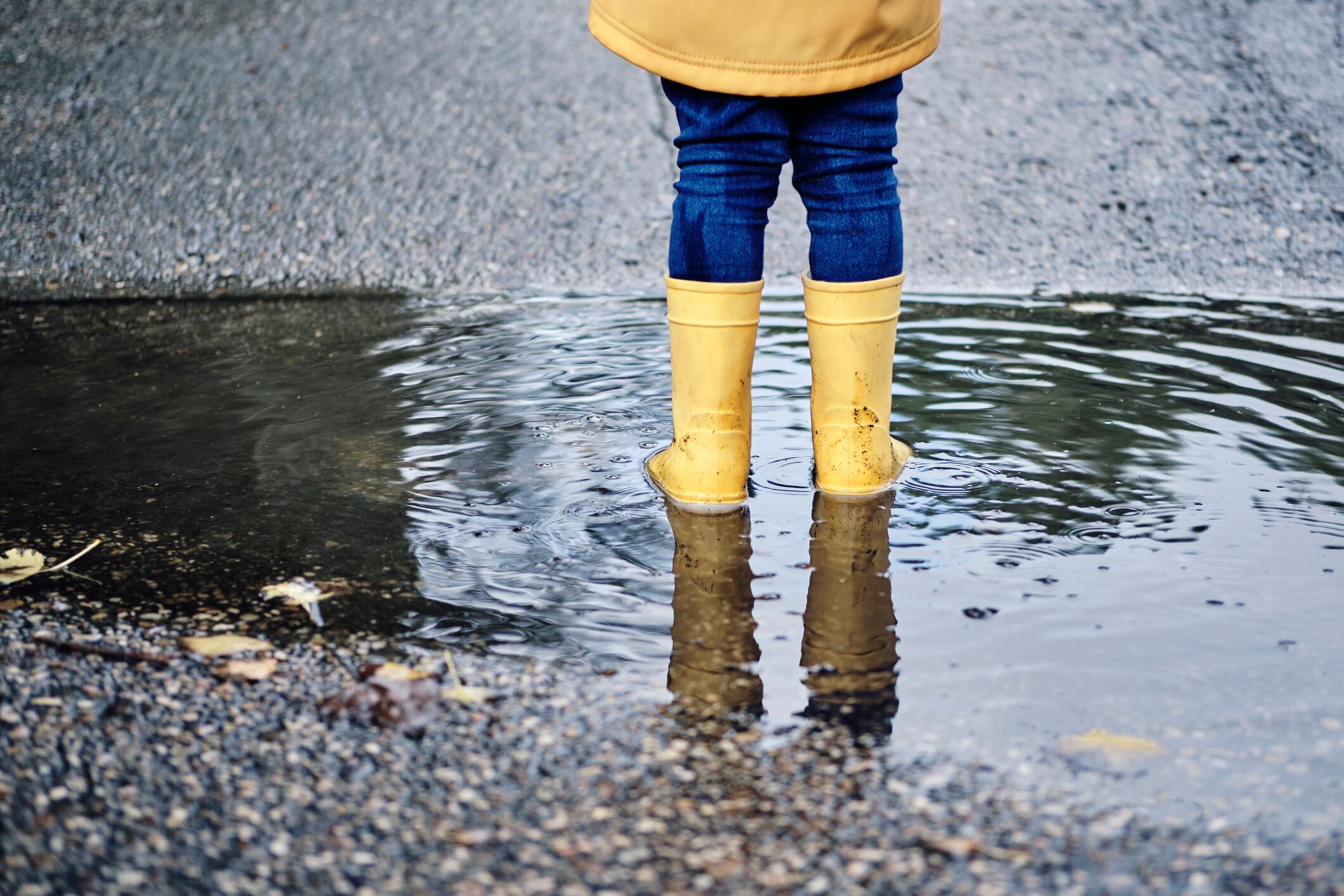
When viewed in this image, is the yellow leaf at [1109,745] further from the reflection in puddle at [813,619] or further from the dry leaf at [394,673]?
the dry leaf at [394,673]

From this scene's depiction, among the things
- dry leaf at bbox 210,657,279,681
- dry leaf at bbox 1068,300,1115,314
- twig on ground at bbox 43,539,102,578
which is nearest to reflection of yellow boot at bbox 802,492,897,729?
dry leaf at bbox 210,657,279,681

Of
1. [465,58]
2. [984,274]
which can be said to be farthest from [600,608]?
[465,58]

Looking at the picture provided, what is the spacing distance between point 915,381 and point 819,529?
873mm

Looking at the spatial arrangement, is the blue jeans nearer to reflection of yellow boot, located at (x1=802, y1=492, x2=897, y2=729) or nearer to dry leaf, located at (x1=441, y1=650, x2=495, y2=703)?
reflection of yellow boot, located at (x1=802, y1=492, x2=897, y2=729)

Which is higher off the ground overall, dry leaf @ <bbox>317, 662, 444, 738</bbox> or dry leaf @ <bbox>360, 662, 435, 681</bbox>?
dry leaf @ <bbox>360, 662, 435, 681</bbox>

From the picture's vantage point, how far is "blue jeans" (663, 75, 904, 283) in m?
2.02

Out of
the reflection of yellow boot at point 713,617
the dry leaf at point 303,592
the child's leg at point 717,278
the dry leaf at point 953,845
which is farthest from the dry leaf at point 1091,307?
the dry leaf at point 953,845

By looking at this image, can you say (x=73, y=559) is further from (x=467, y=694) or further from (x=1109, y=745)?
(x=1109, y=745)

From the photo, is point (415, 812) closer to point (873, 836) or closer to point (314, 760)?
point (314, 760)

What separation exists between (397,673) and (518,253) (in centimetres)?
274

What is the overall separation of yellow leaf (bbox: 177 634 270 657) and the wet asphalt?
0.10ft

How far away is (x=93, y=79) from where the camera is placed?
16.6 feet

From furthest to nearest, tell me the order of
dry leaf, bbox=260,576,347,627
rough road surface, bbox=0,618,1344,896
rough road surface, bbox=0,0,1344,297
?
rough road surface, bbox=0,0,1344,297 → dry leaf, bbox=260,576,347,627 → rough road surface, bbox=0,618,1344,896

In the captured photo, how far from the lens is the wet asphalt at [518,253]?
1221mm
